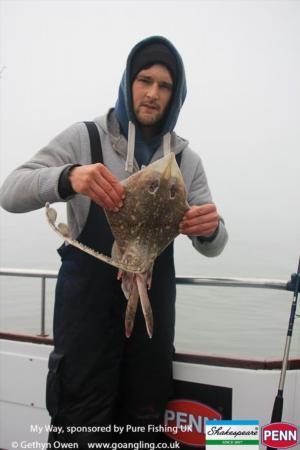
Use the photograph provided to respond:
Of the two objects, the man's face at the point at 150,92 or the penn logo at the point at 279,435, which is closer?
the man's face at the point at 150,92

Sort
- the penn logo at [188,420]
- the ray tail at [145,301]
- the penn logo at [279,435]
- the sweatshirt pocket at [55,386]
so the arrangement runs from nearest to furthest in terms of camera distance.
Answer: the ray tail at [145,301]
the sweatshirt pocket at [55,386]
the penn logo at [279,435]
the penn logo at [188,420]

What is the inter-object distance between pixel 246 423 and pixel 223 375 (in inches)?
12.0

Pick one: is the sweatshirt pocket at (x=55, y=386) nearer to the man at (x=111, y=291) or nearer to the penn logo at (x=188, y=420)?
the man at (x=111, y=291)

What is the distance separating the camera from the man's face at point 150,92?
7.47ft

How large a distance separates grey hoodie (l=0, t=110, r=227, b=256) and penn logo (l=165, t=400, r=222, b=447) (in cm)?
111

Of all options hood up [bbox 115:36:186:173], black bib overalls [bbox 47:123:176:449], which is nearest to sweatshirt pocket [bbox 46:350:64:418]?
black bib overalls [bbox 47:123:176:449]

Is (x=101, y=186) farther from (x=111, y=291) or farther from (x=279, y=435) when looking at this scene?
(x=279, y=435)

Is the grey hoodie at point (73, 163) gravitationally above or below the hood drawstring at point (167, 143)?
below

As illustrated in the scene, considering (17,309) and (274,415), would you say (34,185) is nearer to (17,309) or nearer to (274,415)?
(274,415)

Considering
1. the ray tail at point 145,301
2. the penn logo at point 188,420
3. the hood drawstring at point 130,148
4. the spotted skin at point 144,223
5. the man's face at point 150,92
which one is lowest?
the penn logo at point 188,420

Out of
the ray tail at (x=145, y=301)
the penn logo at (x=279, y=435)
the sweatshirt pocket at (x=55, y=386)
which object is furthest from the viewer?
the penn logo at (x=279, y=435)

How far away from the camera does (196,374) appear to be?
Result: 9.39 ft

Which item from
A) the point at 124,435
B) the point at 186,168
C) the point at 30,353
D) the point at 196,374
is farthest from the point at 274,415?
the point at 30,353

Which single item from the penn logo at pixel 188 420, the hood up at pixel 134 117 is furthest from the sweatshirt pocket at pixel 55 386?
the hood up at pixel 134 117
